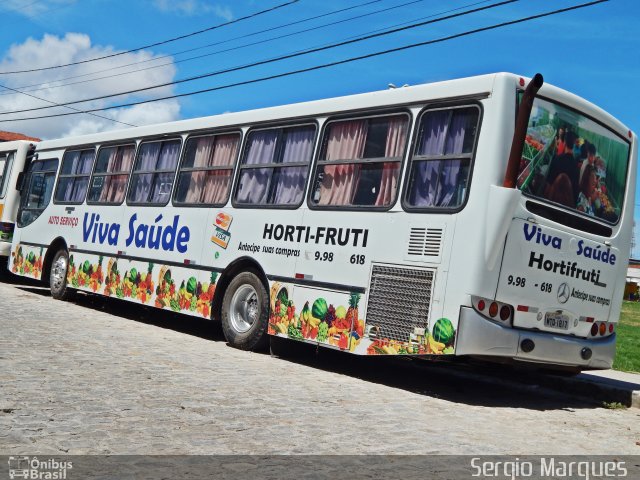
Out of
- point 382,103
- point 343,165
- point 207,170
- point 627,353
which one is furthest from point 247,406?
point 627,353

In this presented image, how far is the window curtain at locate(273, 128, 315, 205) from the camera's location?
10.6 metres

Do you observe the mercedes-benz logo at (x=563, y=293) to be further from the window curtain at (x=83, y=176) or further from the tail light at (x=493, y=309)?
the window curtain at (x=83, y=176)

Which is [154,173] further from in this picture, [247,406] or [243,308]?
[247,406]

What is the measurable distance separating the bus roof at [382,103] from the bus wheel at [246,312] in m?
2.25

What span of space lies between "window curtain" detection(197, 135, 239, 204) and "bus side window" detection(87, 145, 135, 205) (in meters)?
2.65

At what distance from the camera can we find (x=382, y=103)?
31.5 ft

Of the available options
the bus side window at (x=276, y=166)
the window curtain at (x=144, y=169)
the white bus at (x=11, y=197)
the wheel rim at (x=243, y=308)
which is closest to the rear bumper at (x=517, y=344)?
the bus side window at (x=276, y=166)

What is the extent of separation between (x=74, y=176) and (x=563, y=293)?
420 inches

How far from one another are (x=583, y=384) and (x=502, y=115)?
140 inches

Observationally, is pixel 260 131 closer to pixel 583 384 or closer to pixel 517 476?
pixel 583 384

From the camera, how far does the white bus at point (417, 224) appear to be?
27.1ft

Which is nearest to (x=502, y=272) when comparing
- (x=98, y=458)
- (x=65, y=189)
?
(x=98, y=458)

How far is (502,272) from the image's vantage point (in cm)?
827

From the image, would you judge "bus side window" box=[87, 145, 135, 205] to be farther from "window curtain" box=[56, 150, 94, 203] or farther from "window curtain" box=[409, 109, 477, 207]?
"window curtain" box=[409, 109, 477, 207]
